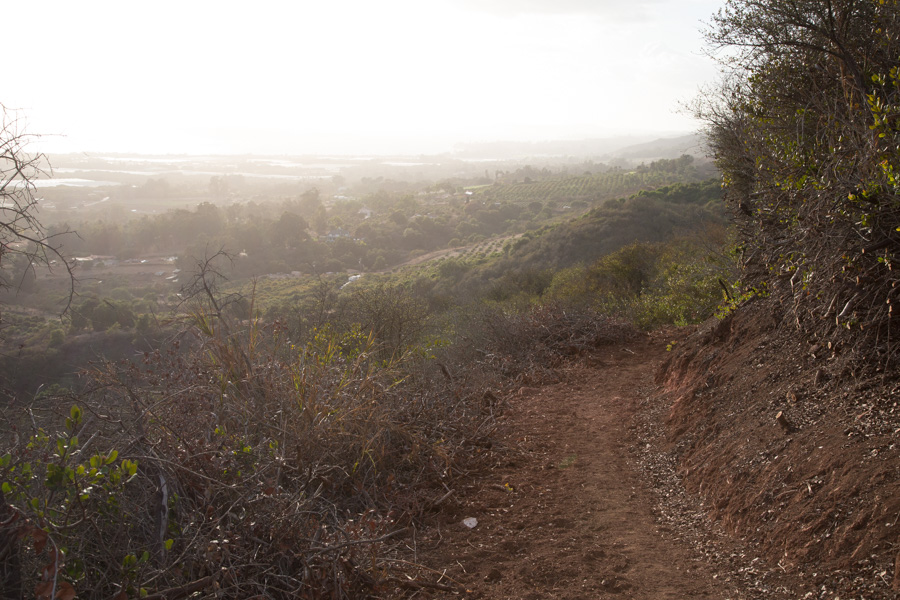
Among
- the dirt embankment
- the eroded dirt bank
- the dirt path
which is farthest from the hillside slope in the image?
the dirt path

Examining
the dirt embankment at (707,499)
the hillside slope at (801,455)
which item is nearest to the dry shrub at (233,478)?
the dirt embankment at (707,499)

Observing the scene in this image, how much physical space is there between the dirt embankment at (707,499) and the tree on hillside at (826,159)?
50 centimetres

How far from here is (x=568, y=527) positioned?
365cm

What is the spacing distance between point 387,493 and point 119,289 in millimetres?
27425

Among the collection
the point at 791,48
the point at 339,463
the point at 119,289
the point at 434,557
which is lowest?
the point at 119,289

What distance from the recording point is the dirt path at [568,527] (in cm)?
295

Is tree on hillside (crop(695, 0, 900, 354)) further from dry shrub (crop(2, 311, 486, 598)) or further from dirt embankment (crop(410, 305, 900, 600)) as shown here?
dry shrub (crop(2, 311, 486, 598))

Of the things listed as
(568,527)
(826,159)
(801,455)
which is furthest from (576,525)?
(826,159)

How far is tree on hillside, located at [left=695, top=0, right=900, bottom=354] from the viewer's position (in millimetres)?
3197

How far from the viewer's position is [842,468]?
2.79 meters

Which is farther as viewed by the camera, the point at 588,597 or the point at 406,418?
the point at 406,418

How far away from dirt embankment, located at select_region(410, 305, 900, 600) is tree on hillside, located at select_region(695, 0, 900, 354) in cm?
50

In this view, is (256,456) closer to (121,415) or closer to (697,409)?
(121,415)

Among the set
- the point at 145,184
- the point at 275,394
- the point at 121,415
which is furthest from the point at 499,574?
the point at 145,184
